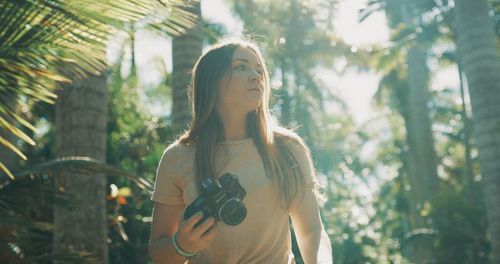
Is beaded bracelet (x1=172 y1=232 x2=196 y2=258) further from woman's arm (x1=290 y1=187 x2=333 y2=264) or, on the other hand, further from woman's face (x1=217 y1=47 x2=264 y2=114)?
woman's face (x1=217 y1=47 x2=264 y2=114)

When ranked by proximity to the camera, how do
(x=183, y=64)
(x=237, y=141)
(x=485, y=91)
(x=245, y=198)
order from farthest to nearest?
(x=485, y=91)
(x=183, y=64)
(x=237, y=141)
(x=245, y=198)

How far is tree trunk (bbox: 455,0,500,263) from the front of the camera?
9.94m

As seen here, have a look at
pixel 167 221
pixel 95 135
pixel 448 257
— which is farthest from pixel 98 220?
pixel 448 257

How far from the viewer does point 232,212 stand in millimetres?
2416

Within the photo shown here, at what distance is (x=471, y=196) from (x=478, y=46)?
12512mm

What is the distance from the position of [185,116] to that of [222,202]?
4421 millimetres

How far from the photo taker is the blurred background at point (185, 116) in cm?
278

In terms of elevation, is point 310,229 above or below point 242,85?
below

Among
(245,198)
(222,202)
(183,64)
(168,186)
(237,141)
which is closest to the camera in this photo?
(222,202)

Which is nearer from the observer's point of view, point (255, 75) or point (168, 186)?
point (168, 186)

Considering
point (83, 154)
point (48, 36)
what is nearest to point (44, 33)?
point (48, 36)

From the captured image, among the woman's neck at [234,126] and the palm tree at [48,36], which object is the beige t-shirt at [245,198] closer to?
the woman's neck at [234,126]

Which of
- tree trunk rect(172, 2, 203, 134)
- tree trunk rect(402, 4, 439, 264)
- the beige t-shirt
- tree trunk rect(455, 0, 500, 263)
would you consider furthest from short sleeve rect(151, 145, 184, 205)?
tree trunk rect(402, 4, 439, 264)

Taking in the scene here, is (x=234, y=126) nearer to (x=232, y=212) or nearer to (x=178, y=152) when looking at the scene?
(x=178, y=152)
